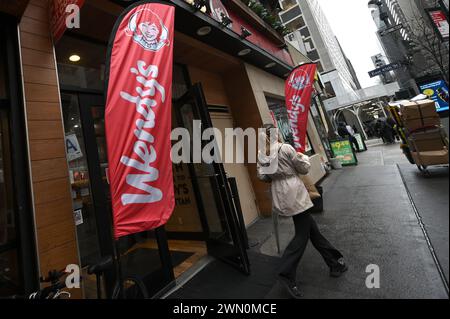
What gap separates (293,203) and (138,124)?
5.97 feet

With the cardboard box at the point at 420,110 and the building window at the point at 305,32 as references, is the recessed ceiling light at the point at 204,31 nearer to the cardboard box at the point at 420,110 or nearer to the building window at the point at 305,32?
the cardboard box at the point at 420,110

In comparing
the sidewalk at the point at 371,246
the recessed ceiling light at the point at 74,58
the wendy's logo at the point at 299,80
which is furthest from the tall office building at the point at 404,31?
the recessed ceiling light at the point at 74,58

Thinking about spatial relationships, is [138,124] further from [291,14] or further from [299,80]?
[291,14]

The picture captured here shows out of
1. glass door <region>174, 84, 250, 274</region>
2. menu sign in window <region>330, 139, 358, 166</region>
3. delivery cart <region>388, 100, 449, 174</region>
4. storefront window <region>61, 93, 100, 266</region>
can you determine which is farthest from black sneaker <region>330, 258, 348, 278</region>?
menu sign in window <region>330, 139, 358, 166</region>

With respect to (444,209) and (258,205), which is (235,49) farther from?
(444,209)

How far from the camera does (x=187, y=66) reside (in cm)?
534

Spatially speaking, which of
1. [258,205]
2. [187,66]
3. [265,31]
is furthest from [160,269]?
[265,31]

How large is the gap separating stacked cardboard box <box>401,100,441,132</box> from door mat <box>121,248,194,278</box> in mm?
3299

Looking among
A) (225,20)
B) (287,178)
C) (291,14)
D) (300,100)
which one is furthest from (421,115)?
(291,14)

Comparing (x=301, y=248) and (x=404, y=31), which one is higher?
(x=404, y=31)

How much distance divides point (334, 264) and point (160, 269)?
7.34ft

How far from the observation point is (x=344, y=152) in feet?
31.2

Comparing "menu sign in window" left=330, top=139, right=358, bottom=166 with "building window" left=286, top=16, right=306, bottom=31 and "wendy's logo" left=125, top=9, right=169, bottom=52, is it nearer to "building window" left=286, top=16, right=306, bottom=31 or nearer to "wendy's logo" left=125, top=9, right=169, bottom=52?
"wendy's logo" left=125, top=9, right=169, bottom=52

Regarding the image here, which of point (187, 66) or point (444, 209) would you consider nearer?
point (444, 209)
